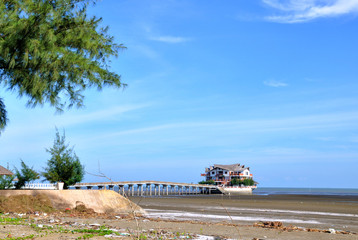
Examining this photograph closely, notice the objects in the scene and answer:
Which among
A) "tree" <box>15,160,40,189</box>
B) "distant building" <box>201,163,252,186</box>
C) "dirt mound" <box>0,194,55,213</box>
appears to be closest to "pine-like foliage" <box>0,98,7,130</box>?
"dirt mound" <box>0,194,55,213</box>

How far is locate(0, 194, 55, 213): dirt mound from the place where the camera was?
15.2 metres

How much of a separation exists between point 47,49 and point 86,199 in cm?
850

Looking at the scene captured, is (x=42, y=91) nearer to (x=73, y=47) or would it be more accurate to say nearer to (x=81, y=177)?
(x=73, y=47)

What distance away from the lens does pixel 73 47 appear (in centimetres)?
1277

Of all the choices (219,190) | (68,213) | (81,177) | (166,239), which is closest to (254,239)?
(166,239)

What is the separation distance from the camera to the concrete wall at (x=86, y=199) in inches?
638

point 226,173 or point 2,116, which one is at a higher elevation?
point 226,173

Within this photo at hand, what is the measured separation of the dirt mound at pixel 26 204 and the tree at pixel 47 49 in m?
4.15

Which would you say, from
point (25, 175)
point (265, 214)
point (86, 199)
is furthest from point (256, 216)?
point (25, 175)

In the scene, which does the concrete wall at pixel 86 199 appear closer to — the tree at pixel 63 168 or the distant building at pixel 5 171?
the tree at pixel 63 168

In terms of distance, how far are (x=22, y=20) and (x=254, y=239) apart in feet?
30.8

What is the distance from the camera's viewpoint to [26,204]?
15633 millimetres

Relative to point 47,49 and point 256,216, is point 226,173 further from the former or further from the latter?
point 47,49

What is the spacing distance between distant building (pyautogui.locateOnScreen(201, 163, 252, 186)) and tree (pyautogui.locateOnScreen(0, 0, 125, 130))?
95765 millimetres
